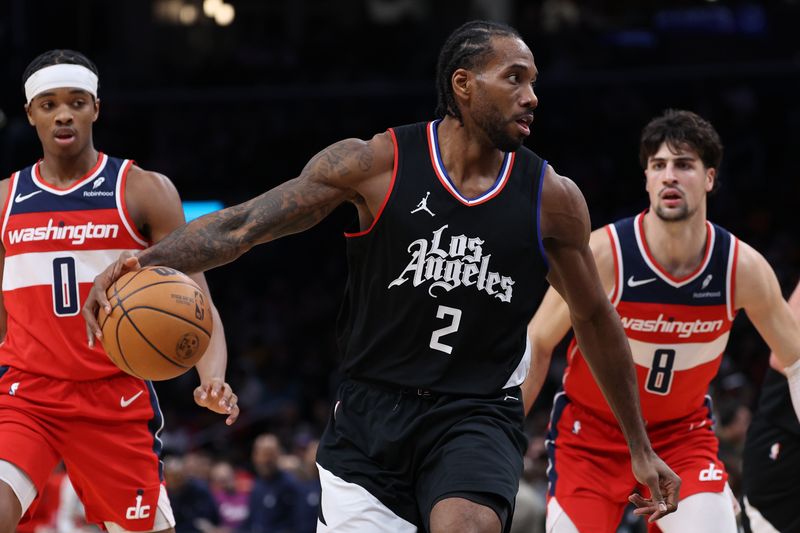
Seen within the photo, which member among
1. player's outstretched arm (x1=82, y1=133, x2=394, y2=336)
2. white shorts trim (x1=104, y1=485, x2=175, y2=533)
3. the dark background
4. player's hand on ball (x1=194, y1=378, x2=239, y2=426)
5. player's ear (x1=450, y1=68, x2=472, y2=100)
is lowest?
white shorts trim (x1=104, y1=485, x2=175, y2=533)

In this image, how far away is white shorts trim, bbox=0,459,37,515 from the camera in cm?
486

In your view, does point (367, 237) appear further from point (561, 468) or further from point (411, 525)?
point (561, 468)

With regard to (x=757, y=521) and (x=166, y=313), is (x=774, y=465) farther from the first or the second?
(x=166, y=313)

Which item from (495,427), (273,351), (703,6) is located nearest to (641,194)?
(703,6)

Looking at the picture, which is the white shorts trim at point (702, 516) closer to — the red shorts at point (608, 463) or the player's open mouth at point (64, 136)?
the red shorts at point (608, 463)

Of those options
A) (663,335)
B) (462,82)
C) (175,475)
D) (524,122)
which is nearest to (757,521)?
(663,335)

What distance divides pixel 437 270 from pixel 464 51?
0.78 m

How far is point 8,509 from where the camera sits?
188 inches

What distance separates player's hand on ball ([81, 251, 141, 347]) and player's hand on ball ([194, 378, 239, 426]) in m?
0.79

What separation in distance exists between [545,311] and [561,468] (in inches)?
28.8

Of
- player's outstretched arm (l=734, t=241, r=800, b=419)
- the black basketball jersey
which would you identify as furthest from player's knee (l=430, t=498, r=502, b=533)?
player's outstretched arm (l=734, t=241, r=800, b=419)

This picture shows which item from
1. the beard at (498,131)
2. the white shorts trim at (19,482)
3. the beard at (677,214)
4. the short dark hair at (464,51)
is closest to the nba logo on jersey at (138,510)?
the white shorts trim at (19,482)

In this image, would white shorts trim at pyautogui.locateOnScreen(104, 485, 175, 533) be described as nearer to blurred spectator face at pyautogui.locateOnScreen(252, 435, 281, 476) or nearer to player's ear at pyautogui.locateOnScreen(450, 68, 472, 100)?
player's ear at pyautogui.locateOnScreen(450, 68, 472, 100)

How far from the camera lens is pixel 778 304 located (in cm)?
543
